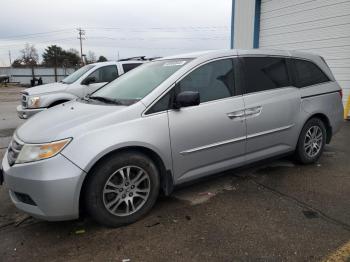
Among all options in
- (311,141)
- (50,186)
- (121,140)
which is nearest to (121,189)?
(121,140)

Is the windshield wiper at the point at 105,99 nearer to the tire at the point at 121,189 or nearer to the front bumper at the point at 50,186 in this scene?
the tire at the point at 121,189

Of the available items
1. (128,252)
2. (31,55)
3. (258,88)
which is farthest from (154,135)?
(31,55)

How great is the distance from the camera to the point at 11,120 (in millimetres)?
10211

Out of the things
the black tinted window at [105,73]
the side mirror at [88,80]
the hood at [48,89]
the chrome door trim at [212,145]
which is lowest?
the chrome door trim at [212,145]

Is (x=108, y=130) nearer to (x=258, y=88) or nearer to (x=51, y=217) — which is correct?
(x=51, y=217)

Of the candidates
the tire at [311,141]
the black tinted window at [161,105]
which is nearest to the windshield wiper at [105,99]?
the black tinted window at [161,105]

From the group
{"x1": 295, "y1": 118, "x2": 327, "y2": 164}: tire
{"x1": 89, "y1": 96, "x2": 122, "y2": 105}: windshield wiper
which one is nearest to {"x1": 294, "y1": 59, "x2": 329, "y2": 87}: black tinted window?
{"x1": 295, "y1": 118, "x2": 327, "y2": 164}: tire

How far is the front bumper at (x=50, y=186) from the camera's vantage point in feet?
8.83

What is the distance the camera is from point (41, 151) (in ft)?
9.07

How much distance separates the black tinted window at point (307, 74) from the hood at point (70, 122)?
8.52ft

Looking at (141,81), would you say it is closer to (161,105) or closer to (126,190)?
(161,105)

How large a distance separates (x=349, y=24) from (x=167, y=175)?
7372 mm

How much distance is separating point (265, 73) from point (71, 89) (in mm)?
5301

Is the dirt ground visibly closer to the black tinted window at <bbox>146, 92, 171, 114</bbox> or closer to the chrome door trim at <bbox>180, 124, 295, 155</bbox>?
the chrome door trim at <bbox>180, 124, 295, 155</bbox>
